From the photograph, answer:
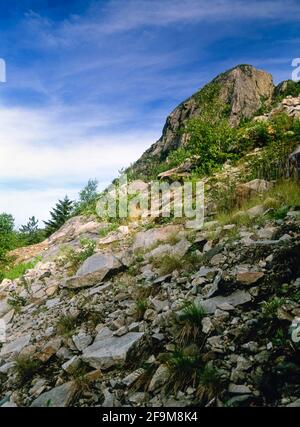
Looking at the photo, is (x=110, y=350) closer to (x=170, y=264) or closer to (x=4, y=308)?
(x=170, y=264)

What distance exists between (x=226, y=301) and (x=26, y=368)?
2691 millimetres

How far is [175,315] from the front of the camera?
4203 mm

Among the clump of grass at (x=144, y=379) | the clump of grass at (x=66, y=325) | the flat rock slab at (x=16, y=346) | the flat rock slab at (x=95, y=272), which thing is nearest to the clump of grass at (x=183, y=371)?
the clump of grass at (x=144, y=379)

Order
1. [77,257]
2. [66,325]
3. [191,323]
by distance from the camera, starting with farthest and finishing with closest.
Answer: [77,257], [66,325], [191,323]

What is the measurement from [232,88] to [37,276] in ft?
93.5

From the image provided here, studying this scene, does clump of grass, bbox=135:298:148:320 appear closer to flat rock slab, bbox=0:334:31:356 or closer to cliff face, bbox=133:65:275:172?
flat rock slab, bbox=0:334:31:356

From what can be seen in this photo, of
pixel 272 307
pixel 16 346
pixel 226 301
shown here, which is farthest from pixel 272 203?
pixel 16 346

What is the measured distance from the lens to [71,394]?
143 inches

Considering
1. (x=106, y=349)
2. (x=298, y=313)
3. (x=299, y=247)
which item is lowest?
(x=106, y=349)

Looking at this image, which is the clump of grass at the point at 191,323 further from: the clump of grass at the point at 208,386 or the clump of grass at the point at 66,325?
the clump of grass at the point at 66,325

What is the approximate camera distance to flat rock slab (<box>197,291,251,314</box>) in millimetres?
4098

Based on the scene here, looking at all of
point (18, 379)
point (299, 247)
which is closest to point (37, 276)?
point (18, 379)
